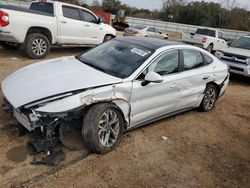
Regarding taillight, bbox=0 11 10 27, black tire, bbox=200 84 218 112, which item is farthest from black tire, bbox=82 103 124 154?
taillight, bbox=0 11 10 27

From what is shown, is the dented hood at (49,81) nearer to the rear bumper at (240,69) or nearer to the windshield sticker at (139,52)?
the windshield sticker at (139,52)

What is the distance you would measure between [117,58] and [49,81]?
4.19 feet

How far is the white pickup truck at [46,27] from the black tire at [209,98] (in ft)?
18.9

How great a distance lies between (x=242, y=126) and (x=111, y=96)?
339 cm

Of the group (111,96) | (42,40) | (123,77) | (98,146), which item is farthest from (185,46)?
(42,40)

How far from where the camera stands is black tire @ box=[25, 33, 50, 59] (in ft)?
32.5

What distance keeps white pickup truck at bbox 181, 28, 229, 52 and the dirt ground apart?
1325 cm

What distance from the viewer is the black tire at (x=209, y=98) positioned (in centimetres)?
670

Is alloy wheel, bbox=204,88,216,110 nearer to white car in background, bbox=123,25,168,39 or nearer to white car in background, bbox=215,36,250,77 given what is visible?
white car in background, bbox=215,36,250,77

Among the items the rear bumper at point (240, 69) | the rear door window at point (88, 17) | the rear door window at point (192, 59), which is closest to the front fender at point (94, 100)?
the rear door window at point (192, 59)

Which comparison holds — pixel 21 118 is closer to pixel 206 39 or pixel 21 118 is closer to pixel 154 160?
pixel 154 160

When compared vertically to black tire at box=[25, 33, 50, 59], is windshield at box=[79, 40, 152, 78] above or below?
above

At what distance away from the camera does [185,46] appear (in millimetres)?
6008

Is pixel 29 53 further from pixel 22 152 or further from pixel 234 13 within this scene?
pixel 234 13
